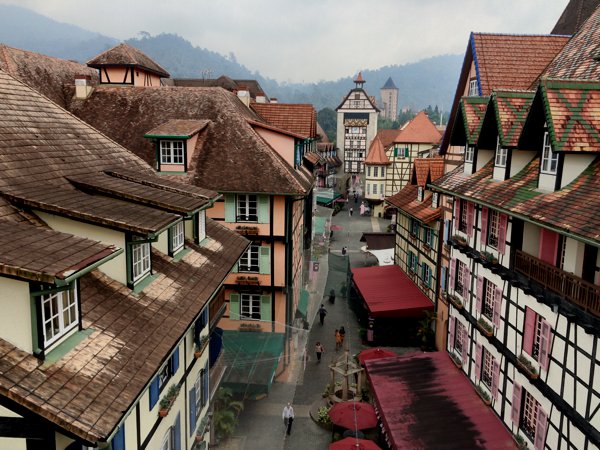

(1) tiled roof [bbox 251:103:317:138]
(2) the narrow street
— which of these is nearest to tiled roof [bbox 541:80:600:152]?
(2) the narrow street

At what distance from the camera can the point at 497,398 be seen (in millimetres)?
17109

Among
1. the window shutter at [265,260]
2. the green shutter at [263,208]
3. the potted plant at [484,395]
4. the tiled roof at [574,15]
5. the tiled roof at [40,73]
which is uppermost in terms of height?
Answer: the tiled roof at [574,15]

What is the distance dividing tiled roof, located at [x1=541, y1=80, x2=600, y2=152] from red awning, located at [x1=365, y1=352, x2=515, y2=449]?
9.02 meters

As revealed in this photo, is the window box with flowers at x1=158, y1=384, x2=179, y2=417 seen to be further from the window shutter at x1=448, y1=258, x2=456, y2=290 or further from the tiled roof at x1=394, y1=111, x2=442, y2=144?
the tiled roof at x1=394, y1=111, x2=442, y2=144

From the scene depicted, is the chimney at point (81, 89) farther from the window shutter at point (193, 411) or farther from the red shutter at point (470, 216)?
the red shutter at point (470, 216)

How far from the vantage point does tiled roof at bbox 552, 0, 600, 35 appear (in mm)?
26578

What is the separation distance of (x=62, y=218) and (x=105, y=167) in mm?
4378

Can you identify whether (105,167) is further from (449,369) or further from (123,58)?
(123,58)

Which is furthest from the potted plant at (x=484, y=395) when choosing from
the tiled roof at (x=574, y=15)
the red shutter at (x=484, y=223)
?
the tiled roof at (x=574, y=15)

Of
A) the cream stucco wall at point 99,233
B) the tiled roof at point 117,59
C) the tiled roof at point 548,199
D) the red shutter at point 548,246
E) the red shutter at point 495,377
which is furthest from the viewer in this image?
the tiled roof at point 117,59

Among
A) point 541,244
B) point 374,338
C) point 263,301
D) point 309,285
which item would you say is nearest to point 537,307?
point 541,244

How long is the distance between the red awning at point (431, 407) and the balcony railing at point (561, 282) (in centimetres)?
526

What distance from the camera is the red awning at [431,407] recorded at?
16.2 meters

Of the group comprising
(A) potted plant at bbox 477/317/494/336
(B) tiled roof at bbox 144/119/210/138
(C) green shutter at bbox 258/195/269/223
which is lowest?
(A) potted plant at bbox 477/317/494/336
